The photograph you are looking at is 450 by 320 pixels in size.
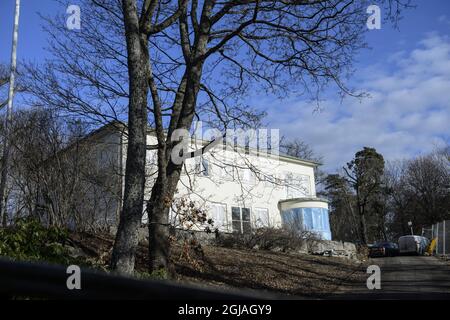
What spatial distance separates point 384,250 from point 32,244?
113ft

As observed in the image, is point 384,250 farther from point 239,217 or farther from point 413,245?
point 239,217

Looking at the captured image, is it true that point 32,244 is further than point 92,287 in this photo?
Yes

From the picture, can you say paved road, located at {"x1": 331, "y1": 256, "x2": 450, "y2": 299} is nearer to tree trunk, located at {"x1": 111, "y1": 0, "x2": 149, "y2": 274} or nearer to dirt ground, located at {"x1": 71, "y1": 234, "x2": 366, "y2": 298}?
dirt ground, located at {"x1": 71, "y1": 234, "x2": 366, "y2": 298}

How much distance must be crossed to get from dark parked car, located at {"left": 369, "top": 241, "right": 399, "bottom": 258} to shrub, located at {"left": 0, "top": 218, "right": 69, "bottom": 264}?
106 feet

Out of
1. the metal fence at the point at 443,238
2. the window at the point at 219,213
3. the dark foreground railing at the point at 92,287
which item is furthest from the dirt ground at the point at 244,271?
the metal fence at the point at 443,238

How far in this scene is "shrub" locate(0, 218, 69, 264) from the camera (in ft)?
25.4

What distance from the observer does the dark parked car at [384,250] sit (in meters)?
37.7

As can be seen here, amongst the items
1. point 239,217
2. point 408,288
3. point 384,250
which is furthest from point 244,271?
point 384,250

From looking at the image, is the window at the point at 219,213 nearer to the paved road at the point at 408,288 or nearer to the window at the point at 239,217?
the window at the point at 239,217

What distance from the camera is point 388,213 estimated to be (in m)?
65.1

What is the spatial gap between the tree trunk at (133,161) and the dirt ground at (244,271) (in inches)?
58.3

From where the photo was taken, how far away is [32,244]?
28.0 ft
